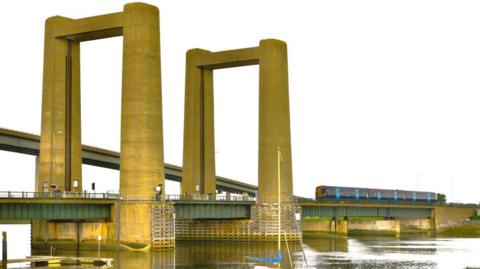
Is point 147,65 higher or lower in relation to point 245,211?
higher

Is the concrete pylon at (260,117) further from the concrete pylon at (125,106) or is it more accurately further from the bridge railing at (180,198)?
the concrete pylon at (125,106)

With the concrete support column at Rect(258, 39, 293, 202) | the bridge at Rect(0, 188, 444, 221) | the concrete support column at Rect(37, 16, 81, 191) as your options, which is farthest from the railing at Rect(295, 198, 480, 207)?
the concrete support column at Rect(37, 16, 81, 191)

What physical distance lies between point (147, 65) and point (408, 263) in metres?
38.2

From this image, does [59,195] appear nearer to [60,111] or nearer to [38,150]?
[60,111]

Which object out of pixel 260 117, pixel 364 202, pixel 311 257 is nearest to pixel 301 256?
pixel 311 257

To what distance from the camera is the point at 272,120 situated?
12562 cm

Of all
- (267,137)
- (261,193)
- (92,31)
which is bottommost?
(261,193)

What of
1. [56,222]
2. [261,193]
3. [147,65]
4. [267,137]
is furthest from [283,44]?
[56,222]

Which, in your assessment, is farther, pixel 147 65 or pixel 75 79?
pixel 75 79

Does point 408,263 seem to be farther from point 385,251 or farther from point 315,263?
point 385,251

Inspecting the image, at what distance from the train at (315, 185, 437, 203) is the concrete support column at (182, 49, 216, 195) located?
25.6m

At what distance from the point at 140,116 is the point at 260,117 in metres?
31.0

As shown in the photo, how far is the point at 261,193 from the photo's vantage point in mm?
126750

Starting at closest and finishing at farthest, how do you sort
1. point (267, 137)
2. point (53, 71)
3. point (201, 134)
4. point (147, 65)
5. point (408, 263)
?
point (408, 263) → point (147, 65) → point (53, 71) → point (267, 137) → point (201, 134)
